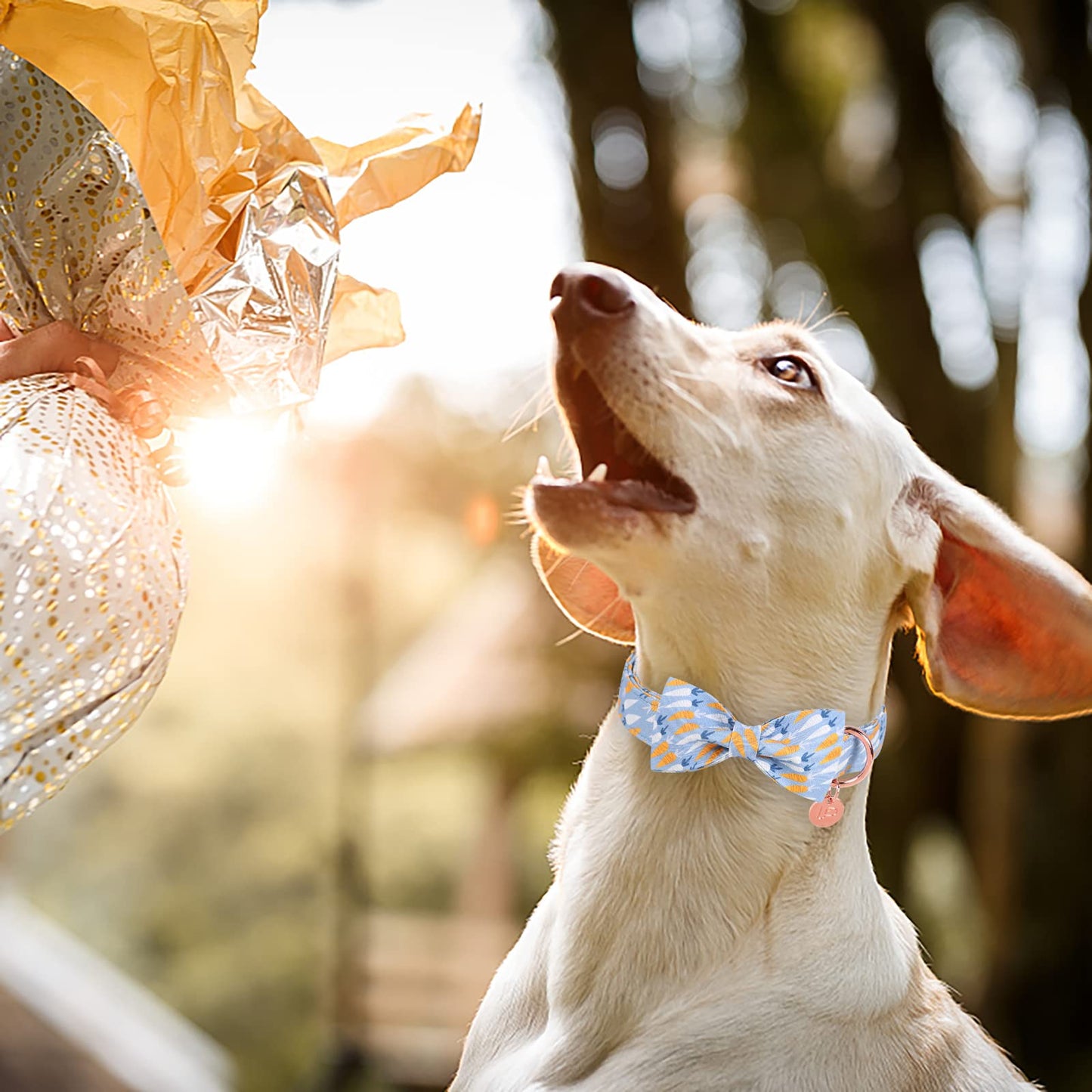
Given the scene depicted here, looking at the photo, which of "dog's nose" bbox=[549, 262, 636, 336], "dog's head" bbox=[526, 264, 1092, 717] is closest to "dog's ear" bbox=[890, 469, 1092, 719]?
"dog's head" bbox=[526, 264, 1092, 717]

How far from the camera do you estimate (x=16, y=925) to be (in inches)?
224

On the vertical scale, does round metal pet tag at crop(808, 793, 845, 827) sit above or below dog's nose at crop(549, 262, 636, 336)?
below

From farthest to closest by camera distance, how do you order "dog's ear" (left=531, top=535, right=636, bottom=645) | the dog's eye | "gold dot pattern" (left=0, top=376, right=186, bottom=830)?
"dog's ear" (left=531, top=535, right=636, bottom=645) < the dog's eye < "gold dot pattern" (left=0, top=376, right=186, bottom=830)

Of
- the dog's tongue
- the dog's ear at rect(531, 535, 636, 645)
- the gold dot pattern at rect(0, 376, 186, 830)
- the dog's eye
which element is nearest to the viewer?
the gold dot pattern at rect(0, 376, 186, 830)

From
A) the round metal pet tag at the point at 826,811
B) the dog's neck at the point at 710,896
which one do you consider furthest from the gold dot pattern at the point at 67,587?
the round metal pet tag at the point at 826,811

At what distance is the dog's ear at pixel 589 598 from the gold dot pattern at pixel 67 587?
441mm

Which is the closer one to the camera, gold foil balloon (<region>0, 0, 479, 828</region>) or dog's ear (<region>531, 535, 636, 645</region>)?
gold foil balloon (<region>0, 0, 479, 828</region>)

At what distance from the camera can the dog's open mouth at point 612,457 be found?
3.79 feet

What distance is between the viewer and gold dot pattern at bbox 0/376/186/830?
1028 millimetres

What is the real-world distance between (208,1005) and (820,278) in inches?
189

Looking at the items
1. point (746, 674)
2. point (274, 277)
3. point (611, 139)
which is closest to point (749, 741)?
point (746, 674)

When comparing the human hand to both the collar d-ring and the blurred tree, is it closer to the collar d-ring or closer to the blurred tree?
the collar d-ring

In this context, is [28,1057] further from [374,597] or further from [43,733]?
[43,733]

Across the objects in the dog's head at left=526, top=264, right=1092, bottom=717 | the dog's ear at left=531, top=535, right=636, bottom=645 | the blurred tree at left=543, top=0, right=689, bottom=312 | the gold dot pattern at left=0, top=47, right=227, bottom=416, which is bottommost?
the blurred tree at left=543, top=0, right=689, bottom=312
